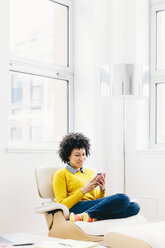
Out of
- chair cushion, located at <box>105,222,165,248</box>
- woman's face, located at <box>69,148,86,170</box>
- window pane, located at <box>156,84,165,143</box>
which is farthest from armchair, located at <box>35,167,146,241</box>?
window pane, located at <box>156,84,165,143</box>

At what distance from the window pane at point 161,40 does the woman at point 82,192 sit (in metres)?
1.44

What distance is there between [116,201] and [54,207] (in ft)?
1.45

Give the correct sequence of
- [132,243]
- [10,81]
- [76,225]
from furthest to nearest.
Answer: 1. [10,81]
2. [76,225]
3. [132,243]

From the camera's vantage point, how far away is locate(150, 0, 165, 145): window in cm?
457

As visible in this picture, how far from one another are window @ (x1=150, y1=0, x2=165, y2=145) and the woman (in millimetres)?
1150

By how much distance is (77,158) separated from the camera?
357 centimetres

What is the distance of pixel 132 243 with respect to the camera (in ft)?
7.22

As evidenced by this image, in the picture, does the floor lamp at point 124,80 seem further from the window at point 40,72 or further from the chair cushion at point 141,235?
the chair cushion at point 141,235

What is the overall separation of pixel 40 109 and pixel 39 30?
0.78m

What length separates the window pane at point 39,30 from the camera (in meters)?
4.08

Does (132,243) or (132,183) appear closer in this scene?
(132,243)

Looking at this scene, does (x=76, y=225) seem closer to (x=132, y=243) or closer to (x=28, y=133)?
(x=132, y=243)

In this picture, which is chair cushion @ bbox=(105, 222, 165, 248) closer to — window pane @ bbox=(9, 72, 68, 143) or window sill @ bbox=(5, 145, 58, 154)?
window sill @ bbox=(5, 145, 58, 154)

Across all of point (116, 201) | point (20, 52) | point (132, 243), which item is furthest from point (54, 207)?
point (20, 52)
